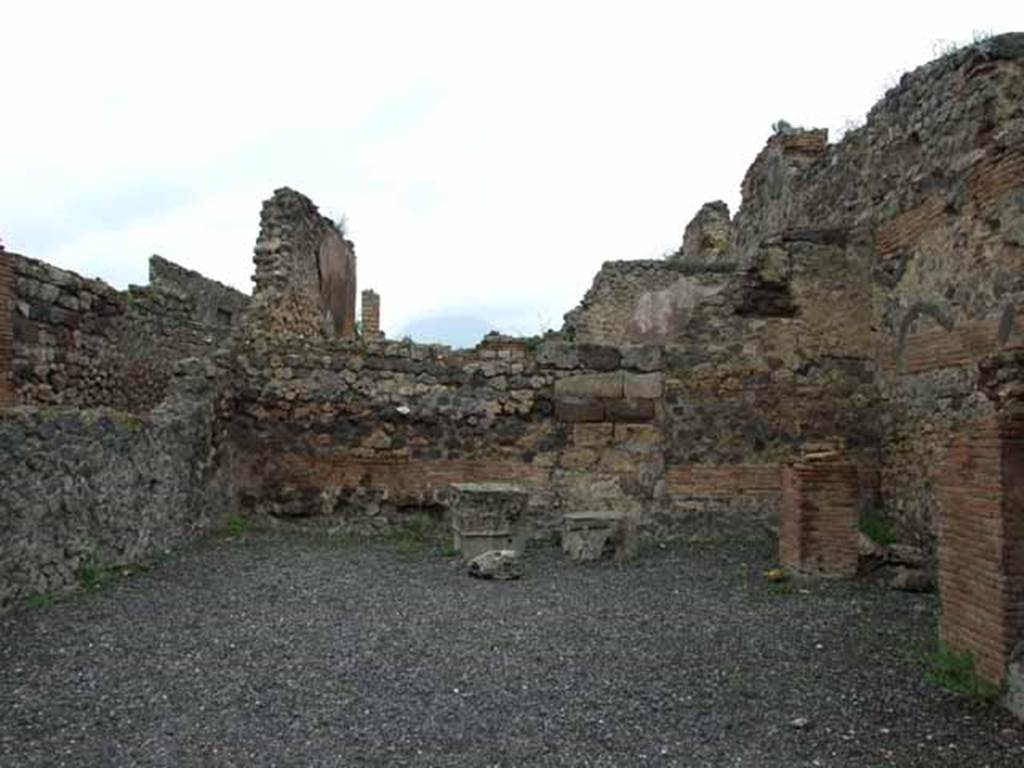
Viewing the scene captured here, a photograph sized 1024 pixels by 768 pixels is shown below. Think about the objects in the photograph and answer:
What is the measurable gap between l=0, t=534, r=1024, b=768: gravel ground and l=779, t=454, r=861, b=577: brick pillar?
12.3 inches

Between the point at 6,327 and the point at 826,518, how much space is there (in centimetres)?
720

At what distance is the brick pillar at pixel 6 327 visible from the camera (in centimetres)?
757

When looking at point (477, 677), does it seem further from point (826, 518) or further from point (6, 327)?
point (6, 327)

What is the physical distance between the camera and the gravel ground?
11.6 ft

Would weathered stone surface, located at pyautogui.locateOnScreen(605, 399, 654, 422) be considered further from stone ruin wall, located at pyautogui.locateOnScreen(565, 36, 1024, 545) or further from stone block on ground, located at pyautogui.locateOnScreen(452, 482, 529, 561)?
stone block on ground, located at pyautogui.locateOnScreen(452, 482, 529, 561)

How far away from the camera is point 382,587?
263 inches

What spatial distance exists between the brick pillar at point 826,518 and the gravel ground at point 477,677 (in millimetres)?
313

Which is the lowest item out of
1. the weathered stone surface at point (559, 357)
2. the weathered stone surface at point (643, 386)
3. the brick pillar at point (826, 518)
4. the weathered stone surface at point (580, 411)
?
the brick pillar at point (826, 518)

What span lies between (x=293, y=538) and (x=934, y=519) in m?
6.25

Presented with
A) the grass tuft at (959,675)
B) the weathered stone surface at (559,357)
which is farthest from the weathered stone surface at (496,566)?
the grass tuft at (959,675)

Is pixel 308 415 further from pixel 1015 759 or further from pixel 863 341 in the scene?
pixel 1015 759

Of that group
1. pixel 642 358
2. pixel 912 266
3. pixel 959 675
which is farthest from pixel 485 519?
pixel 912 266

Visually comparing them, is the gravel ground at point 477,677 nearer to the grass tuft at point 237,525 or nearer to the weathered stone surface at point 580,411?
the grass tuft at point 237,525

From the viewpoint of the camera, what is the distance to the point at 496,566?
282 inches
